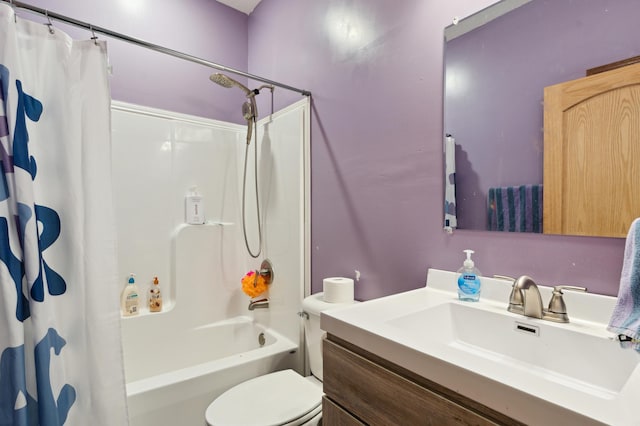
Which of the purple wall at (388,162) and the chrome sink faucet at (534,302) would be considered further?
the purple wall at (388,162)

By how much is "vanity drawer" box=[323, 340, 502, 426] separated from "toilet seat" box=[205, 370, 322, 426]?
0.32m

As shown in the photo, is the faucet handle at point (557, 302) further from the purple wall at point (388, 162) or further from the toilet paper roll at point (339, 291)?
the toilet paper roll at point (339, 291)

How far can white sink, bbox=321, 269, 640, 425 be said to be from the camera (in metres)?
0.46

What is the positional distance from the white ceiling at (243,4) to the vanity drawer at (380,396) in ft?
7.69

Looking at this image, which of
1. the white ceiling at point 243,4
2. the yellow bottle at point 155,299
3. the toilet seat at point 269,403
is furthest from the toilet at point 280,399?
the white ceiling at point 243,4

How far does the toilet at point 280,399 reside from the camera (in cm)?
108

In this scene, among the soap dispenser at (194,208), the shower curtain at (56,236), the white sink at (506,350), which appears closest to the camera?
the white sink at (506,350)

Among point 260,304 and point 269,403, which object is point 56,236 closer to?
point 269,403

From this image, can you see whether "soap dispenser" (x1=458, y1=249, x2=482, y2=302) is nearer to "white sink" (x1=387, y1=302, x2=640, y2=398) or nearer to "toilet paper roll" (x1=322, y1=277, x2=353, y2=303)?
"white sink" (x1=387, y1=302, x2=640, y2=398)

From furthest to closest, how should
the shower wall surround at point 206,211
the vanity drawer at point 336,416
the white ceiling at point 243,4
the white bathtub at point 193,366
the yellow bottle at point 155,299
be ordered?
1. the white ceiling at point 243,4
2. the yellow bottle at point 155,299
3. the shower wall surround at point 206,211
4. the white bathtub at point 193,366
5. the vanity drawer at point 336,416

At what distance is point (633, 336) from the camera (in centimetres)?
61

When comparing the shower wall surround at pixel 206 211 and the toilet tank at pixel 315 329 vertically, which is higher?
the shower wall surround at pixel 206 211

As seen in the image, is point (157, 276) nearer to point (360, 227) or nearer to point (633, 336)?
point (360, 227)

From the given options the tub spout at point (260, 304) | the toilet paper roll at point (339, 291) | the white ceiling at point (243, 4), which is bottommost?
the tub spout at point (260, 304)
